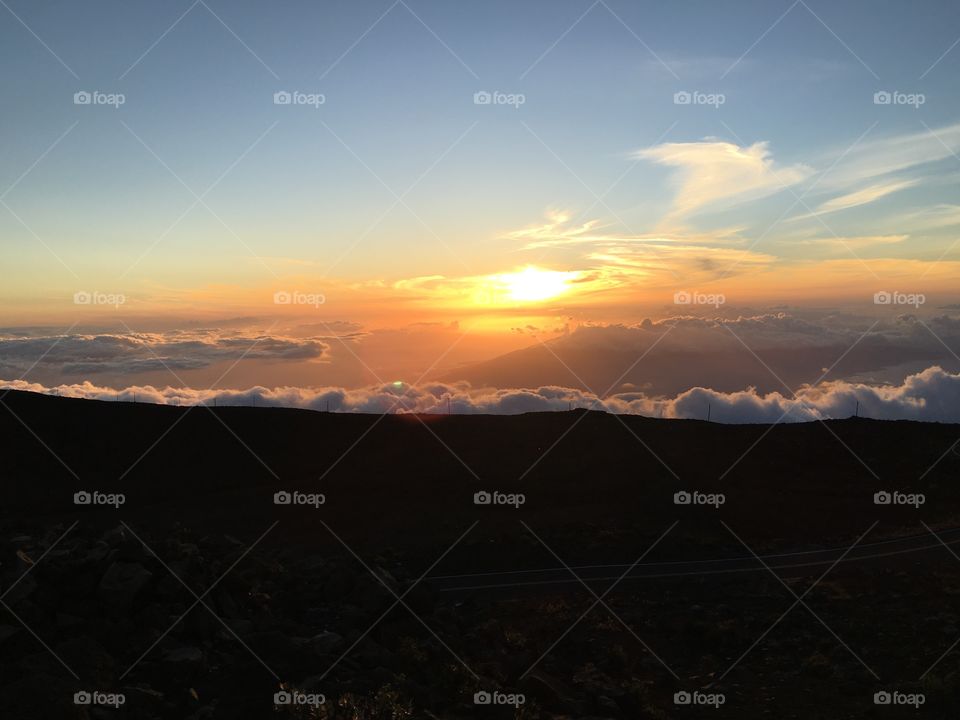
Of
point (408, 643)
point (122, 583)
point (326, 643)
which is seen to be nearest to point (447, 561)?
point (408, 643)

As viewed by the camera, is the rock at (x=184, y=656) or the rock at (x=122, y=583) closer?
the rock at (x=184, y=656)

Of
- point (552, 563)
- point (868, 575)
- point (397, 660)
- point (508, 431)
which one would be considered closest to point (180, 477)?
point (508, 431)

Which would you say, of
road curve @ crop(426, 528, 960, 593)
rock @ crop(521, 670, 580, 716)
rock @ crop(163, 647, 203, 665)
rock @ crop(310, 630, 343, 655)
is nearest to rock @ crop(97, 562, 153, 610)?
rock @ crop(163, 647, 203, 665)

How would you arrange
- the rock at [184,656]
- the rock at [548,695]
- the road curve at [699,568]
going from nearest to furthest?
the rock at [184,656]
the rock at [548,695]
the road curve at [699,568]

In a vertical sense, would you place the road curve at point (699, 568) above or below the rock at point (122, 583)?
below

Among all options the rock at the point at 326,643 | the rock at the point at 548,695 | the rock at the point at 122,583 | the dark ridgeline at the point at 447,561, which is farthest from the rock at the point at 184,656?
the rock at the point at 548,695

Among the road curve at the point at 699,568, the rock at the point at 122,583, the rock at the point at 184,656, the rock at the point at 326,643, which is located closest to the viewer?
the rock at the point at 184,656

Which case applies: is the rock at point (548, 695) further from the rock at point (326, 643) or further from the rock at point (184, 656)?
the rock at point (184, 656)

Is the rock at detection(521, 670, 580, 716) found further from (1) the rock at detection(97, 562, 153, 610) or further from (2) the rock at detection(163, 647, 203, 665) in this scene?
(1) the rock at detection(97, 562, 153, 610)
